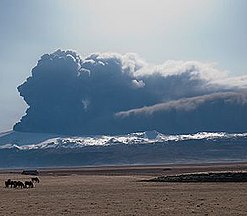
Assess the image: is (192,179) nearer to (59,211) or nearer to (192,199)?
(192,199)

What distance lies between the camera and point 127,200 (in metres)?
42.2

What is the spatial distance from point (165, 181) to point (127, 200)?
3151 cm

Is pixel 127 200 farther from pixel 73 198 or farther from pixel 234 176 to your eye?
pixel 234 176

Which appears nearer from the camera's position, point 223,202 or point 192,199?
Result: point 223,202

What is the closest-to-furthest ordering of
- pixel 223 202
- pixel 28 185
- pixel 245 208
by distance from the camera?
pixel 245 208 < pixel 223 202 < pixel 28 185

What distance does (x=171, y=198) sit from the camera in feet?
143

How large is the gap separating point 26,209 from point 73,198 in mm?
8896

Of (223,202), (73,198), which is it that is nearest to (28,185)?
(73,198)

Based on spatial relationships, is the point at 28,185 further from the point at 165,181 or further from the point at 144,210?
the point at 144,210

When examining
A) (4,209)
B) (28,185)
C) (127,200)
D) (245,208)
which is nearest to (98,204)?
(127,200)

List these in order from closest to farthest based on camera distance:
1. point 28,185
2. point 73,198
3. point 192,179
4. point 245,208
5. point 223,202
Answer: point 245,208 → point 223,202 → point 73,198 → point 28,185 → point 192,179

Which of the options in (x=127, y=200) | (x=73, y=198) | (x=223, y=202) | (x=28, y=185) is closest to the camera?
(x=223, y=202)

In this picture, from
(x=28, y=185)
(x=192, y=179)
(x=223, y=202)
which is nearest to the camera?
(x=223, y=202)

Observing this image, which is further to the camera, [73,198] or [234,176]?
[234,176]
